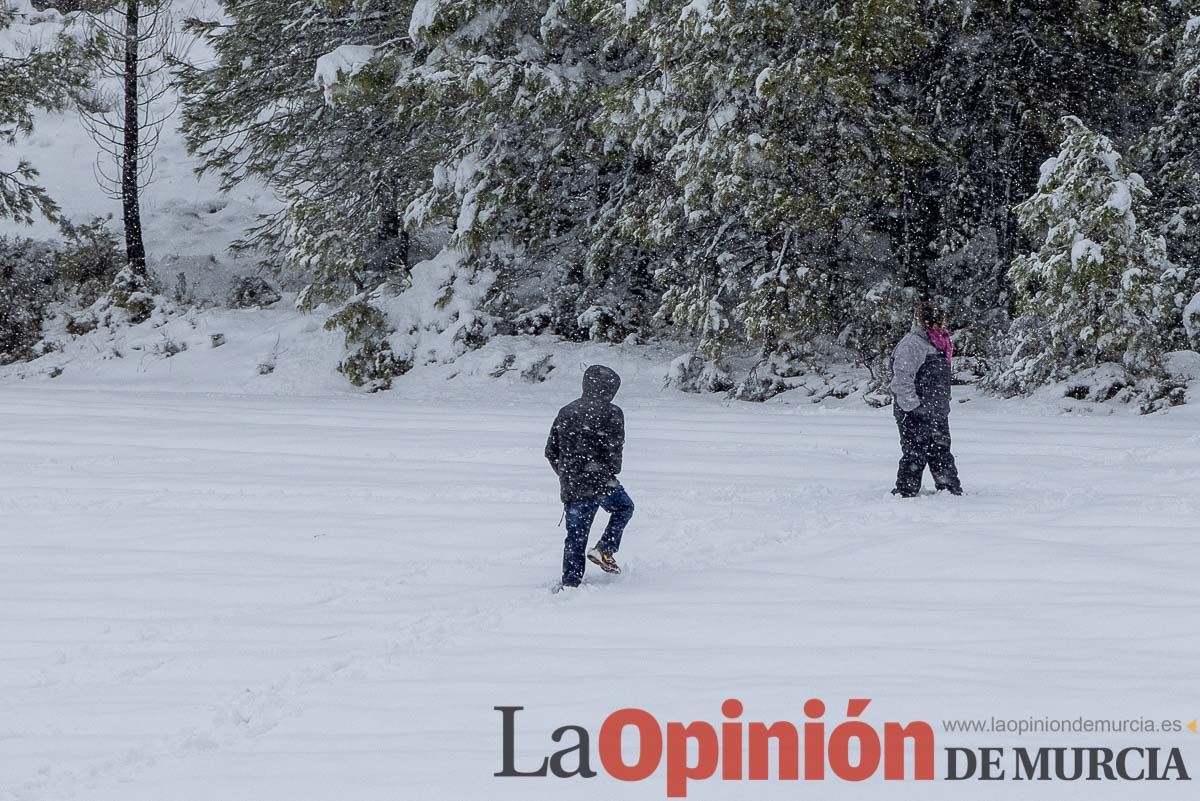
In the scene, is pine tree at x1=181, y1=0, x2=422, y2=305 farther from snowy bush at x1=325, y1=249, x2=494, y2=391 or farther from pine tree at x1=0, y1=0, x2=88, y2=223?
pine tree at x1=0, y1=0, x2=88, y2=223

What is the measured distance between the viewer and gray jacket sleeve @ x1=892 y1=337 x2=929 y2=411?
9320mm

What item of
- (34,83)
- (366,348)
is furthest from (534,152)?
(34,83)

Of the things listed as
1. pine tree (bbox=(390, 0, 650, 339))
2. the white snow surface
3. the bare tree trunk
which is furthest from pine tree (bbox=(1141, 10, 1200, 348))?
the bare tree trunk

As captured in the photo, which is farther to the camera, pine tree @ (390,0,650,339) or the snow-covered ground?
pine tree @ (390,0,650,339)

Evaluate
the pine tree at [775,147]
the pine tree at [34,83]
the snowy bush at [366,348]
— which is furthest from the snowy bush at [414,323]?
the pine tree at [34,83]

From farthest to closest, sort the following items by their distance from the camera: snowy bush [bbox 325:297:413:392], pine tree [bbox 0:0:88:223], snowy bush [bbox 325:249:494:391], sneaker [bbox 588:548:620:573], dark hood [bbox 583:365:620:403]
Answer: pine tree [bbox 0:0:88:223] → snowy bush [bbox 325:249:494:391] → snowy bush [bbox 325:297:413:392] → sneaker [bbox 588:548:620:573] → dark hood [bbox 583:365:620:403]

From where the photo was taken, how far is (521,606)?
6750mm

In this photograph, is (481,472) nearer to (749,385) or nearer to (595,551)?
(595,551)

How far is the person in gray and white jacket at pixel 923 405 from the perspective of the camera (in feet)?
30.6

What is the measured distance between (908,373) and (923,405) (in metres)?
0.28

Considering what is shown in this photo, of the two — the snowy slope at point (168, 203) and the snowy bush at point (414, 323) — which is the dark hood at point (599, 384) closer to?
the snowy bush at point (414, 323)

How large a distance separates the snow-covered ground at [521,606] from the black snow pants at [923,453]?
0.91 ft

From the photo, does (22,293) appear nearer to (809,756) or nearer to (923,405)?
(923,405)

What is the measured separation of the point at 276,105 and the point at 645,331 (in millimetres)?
7675
